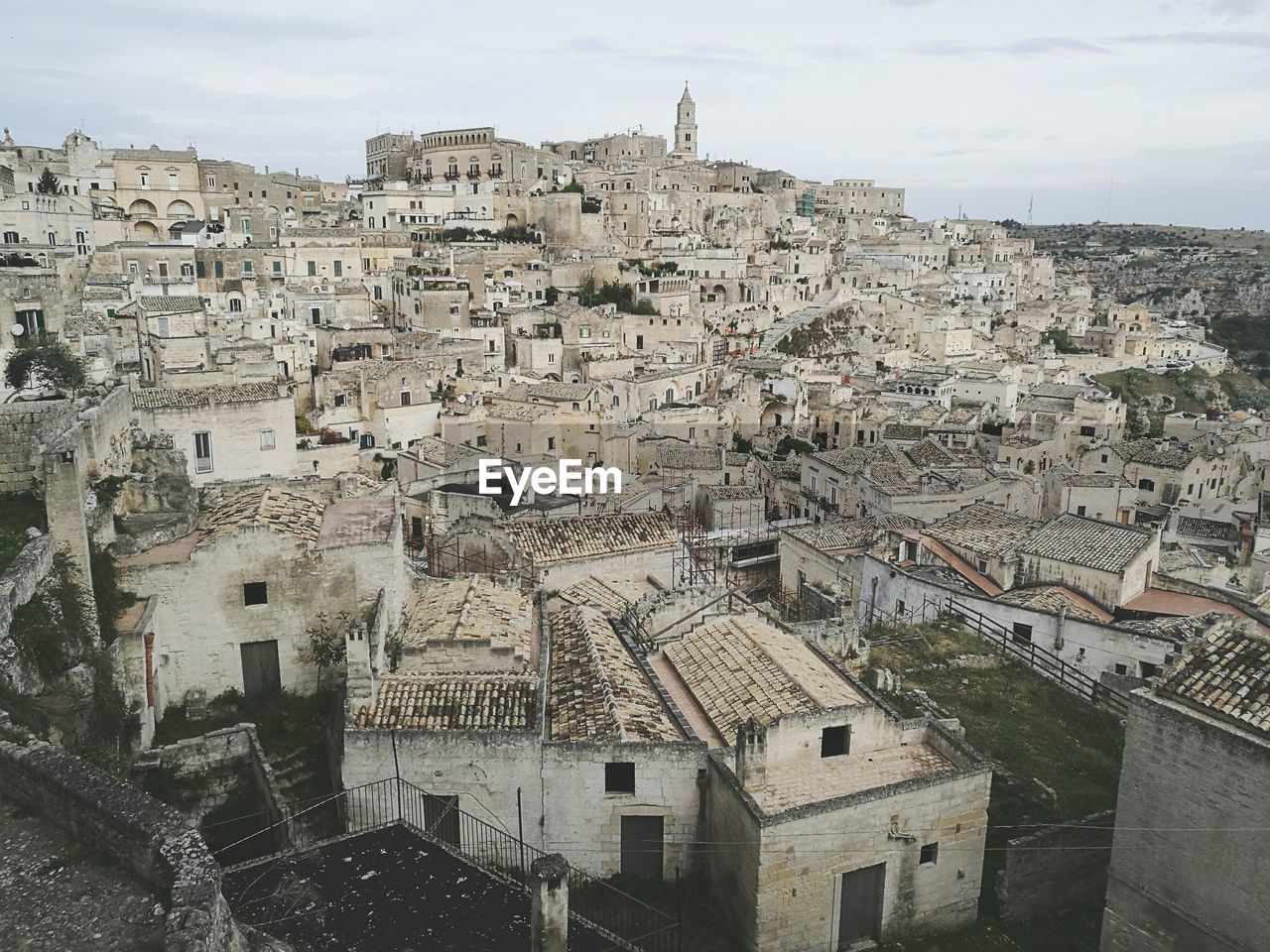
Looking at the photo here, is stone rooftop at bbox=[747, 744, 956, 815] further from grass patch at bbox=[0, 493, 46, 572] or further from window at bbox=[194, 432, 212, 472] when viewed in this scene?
window at bbox=[194, 432, 212, 472]

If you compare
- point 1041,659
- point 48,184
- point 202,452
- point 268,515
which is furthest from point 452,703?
point 48,184

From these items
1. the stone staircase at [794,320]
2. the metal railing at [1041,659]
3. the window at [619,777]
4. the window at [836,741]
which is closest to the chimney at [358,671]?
the window at [619,777]

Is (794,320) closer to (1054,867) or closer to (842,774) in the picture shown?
(1054,867)

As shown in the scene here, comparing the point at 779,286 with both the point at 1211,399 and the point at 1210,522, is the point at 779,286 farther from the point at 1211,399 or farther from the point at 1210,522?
the point at 1210,522

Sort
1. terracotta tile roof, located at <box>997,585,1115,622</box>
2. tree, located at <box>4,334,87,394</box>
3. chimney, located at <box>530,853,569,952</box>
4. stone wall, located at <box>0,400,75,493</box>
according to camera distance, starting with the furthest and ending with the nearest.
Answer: tree, located at <box>4,334,87,394</box> → terracotta tile roof, located at <box>997,585,1115,622</box> → stone wall, located at <box>0,400,75,493</box> → chimney, located at <box>530,853,569,952</box>

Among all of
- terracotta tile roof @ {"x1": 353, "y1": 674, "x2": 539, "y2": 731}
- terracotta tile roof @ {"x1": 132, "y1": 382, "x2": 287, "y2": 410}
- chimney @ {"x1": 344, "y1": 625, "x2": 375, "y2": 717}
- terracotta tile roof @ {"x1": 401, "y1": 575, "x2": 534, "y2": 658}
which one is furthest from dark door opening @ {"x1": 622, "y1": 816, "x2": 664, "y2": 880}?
terracotta tile roof @ {"x1": 132, "y1": 382, "x2": 287, "y2": 410}

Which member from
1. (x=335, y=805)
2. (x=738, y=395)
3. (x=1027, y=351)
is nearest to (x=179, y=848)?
(x=335, y=805)

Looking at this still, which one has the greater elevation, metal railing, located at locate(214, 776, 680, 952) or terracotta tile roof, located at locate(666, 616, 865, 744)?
terracotta tile roof, located at locate(666, 616, 865, 744)
